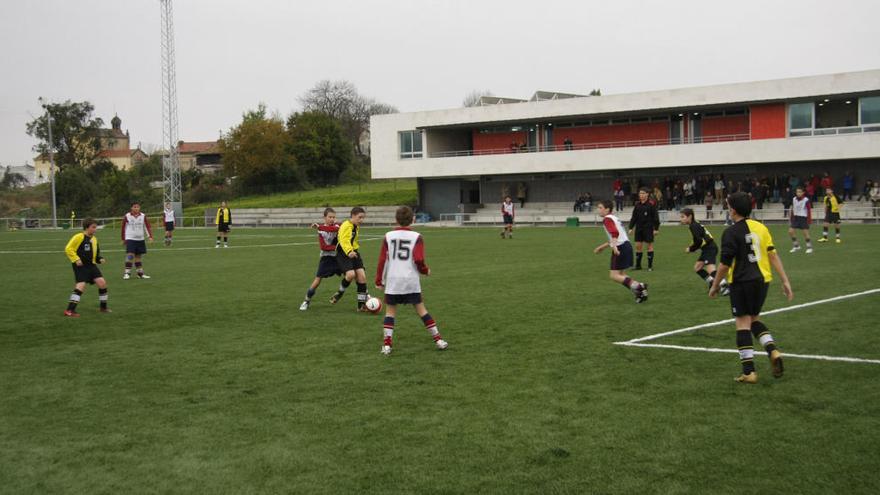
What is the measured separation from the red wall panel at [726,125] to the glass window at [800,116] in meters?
3.28

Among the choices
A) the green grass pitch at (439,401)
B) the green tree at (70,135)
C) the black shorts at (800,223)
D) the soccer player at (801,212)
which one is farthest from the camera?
the green tree at (70,135)

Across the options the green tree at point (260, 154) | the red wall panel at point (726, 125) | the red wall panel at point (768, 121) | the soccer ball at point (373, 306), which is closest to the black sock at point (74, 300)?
the soccer ball at point (373, 306)

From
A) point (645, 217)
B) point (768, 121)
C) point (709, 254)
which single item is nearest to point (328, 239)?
point (709, 254)

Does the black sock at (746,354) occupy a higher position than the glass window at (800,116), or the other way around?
the glass window at (800,116)

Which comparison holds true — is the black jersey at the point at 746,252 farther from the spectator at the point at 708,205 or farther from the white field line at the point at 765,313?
the spectator at the point at 708,205

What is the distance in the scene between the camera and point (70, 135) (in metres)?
100

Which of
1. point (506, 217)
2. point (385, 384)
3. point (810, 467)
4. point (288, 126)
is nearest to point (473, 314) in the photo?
point (385, 384)

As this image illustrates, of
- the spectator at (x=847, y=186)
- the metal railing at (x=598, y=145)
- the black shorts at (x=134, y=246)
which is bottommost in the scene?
the black shorts at (x=134, y=246)

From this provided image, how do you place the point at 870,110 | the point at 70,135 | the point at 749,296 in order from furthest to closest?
1. the point at 70,135
2. the point at 870,110
3. the point at 749,296

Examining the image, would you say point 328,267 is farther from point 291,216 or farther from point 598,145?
point 291,216

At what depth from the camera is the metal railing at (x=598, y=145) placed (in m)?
51.6

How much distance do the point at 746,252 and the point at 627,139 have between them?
161ft

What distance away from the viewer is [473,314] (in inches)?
504

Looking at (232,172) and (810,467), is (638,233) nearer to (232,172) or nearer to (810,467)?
(810,467)
